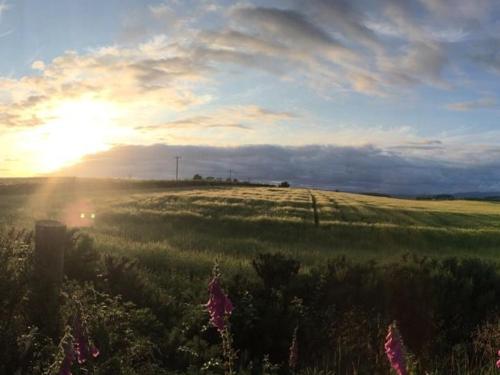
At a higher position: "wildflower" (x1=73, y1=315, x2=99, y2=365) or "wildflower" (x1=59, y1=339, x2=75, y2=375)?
"wildflower" (x1=59, y1=339, x2=75, y2=375)

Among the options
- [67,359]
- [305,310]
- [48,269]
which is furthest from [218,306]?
[305,310]

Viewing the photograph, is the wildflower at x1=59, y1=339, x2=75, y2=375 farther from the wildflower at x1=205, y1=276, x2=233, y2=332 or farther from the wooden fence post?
the wooden fence post

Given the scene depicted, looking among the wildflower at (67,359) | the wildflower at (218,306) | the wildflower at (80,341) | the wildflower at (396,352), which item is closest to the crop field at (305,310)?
the wildflower at (218,306)

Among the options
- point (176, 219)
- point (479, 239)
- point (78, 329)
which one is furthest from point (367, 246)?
point (78, 329)

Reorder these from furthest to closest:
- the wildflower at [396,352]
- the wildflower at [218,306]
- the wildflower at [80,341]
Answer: the wildflower at [80,341] < the wildflower at [218,306] < the wildflower at [396,352]

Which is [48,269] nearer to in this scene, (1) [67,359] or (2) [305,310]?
(2) [305,310]

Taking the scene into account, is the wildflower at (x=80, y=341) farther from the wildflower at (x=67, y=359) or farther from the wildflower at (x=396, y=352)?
the wildflower at (x=396, y=352)

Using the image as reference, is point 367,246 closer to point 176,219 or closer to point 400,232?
point 400,232

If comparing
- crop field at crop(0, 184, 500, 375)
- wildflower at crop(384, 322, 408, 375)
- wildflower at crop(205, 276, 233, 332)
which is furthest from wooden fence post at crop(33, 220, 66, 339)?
wildflower at crop(384, 322, 408, 375)


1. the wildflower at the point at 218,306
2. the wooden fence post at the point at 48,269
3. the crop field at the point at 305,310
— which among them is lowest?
the crop field at the point at 305,310

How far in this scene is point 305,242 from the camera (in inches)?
1192

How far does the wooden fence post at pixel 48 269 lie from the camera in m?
7.01

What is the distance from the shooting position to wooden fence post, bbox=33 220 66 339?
23.0 feet

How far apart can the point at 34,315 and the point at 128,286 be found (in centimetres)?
260
